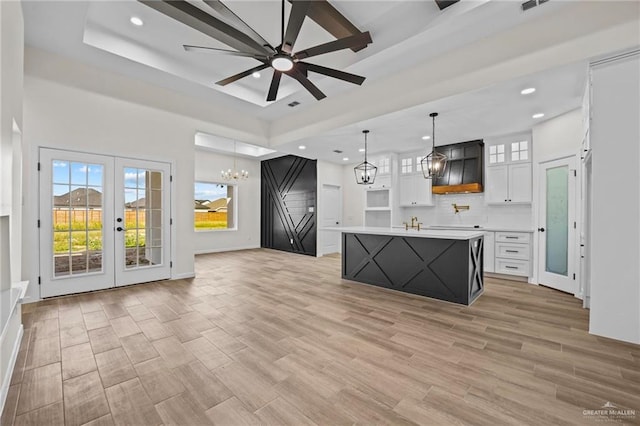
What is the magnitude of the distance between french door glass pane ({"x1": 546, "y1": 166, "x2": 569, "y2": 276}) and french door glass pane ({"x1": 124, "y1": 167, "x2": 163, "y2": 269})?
6803mm

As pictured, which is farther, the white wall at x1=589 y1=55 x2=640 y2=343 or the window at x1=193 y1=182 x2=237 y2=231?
the window at x1=193 y1=182 x2=237 y2=231

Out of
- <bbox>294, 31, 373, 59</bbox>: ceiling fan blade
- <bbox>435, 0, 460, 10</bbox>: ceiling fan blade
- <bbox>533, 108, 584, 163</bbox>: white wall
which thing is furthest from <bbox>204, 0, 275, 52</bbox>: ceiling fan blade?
<bbox>533, 108, 584, 163</bbox>: white wall

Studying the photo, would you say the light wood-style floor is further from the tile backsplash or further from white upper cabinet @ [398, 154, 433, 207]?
white upper cabinet @ [398, 154, 433, 207]

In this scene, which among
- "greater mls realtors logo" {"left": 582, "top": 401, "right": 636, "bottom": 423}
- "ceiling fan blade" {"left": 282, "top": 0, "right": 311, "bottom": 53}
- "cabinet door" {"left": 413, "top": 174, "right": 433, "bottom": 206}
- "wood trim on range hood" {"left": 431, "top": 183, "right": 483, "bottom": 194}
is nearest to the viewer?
"greater mls realtors logo" {"left": 582, "top": 401, "right": 636, "bottom": 423}

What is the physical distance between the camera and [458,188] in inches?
235

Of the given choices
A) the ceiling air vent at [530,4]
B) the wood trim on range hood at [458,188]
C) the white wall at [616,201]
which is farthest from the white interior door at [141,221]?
the white wall at [616,201]

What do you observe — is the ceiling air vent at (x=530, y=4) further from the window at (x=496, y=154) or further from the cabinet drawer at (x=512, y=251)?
the cabinet drawer at (x=512, y=251)

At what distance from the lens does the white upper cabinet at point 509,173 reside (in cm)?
523

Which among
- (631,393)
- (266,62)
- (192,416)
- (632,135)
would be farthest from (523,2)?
(192,416)

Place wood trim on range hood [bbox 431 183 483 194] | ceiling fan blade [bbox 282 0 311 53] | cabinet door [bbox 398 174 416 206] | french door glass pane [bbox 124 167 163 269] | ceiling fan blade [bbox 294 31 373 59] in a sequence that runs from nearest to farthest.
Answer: ceiling fan blade [bbox 282 0 311 53] < ceiling fan blade [bbox 294 31 373 59] < french door glass pane [bbox 124 167 163 269] < wood trim on range hood [bbox 431 183 483 194] < cabinet door [bbox 398 174 416 206]

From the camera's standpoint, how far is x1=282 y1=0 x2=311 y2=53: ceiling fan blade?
2.07 meters

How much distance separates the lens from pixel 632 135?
266cm

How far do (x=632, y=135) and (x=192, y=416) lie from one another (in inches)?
175

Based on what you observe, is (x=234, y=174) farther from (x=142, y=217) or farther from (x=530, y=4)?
(x=530, y=4)
